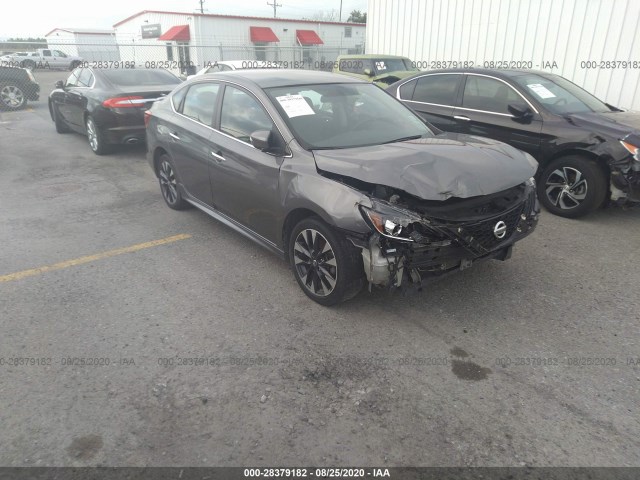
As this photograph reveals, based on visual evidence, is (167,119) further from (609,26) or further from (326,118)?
(609,26)

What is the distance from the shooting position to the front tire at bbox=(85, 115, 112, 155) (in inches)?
331

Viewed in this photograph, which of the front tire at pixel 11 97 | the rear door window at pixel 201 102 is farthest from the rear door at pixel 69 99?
the front tire at pixel 11 97

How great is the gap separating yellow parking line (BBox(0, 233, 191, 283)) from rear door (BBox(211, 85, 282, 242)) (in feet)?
2.65

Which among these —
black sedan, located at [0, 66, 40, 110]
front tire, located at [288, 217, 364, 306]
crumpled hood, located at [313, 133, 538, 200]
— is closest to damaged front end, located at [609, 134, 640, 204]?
crumpled hood, located at [313, 133, 538, 200]

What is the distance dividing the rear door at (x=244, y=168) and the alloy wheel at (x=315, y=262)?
0.33 m

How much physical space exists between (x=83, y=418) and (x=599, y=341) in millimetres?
3330

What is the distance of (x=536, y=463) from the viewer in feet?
7.45

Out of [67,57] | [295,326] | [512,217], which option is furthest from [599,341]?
[67,57]

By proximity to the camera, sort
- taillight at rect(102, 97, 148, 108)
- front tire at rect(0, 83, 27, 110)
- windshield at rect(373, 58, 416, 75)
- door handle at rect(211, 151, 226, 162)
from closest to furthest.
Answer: door handle at rect(211, 151, 226, 162), taillight at rect(102, 97, 148, 108), windshield at rect(373, 58, 416, 75), front tire at rect(0, 83, 27, 110)

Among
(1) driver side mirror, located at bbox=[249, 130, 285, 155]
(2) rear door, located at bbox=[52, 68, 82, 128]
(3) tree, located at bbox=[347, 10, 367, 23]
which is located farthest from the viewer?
(3) tree, located at bbox=[347, 10, 367, 23]

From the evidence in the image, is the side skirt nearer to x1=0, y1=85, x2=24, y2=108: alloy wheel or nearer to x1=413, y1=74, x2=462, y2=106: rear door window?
x1=413, y1=74, x2=462, y2=106: rear door window

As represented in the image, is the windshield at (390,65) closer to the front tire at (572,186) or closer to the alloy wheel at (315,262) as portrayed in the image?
the front tire at (572,186)

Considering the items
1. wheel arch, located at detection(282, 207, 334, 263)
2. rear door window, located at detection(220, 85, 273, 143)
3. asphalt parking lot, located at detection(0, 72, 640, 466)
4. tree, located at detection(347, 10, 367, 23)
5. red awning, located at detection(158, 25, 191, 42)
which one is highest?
tree, located at detection(347, 10, 367, 23)

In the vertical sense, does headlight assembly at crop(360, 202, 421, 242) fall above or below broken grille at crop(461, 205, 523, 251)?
above
